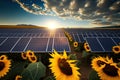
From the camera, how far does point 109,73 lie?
1.95 m

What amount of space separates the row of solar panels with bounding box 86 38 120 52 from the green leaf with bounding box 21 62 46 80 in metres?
4.30

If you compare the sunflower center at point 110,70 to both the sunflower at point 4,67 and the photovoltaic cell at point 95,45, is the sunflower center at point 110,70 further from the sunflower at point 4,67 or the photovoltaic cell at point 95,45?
the photovoltaic cell at point 95,45

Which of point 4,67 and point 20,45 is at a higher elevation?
point 4,67

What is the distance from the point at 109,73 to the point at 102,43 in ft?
18.8

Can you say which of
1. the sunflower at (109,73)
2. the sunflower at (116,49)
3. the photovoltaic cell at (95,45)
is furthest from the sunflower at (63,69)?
the sunflower at (116,49)

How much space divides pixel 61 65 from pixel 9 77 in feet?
6.41

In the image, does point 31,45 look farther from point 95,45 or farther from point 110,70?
point 110,70

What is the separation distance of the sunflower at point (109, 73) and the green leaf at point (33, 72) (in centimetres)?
96

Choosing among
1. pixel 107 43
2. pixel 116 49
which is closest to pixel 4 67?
pixel 116 49

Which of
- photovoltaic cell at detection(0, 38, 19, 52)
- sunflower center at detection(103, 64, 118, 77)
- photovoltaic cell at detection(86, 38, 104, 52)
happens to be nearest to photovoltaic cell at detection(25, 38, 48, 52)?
photovoltaic cell at detection(0, 38, 19, 52)

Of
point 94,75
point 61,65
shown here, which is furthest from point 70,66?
point 94,75

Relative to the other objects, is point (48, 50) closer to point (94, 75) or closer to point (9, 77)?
point (9, 77)

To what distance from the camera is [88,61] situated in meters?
8.08

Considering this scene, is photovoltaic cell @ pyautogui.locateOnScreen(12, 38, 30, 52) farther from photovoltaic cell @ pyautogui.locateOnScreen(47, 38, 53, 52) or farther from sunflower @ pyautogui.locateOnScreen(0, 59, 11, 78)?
sunflower @ pyautogui.locateOnScreen(0, 59, 11, 78)
